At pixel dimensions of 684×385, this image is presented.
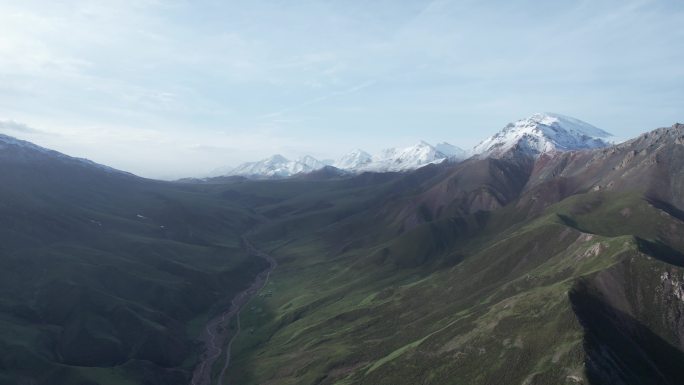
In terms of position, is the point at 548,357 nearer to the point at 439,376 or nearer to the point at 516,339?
the point at 516,339

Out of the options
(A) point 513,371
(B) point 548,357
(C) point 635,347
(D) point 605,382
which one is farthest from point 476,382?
(C) point 635,347

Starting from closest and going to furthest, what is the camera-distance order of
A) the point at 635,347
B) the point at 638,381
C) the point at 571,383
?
the point at 571,383, the point at 638,381, the point at 635,347

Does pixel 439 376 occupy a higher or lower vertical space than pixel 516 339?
lower

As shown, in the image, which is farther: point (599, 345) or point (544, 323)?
point (544, 323)

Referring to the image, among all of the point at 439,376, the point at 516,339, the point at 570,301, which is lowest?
the point at 439,376

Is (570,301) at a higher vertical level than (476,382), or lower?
higher

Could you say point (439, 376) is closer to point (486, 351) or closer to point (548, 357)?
point (486, 351)

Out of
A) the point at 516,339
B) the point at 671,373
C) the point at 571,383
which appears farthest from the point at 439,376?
the point at 671,373

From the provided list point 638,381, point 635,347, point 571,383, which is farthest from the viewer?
point 635,347

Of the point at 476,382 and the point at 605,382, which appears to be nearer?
the point at 605,382
